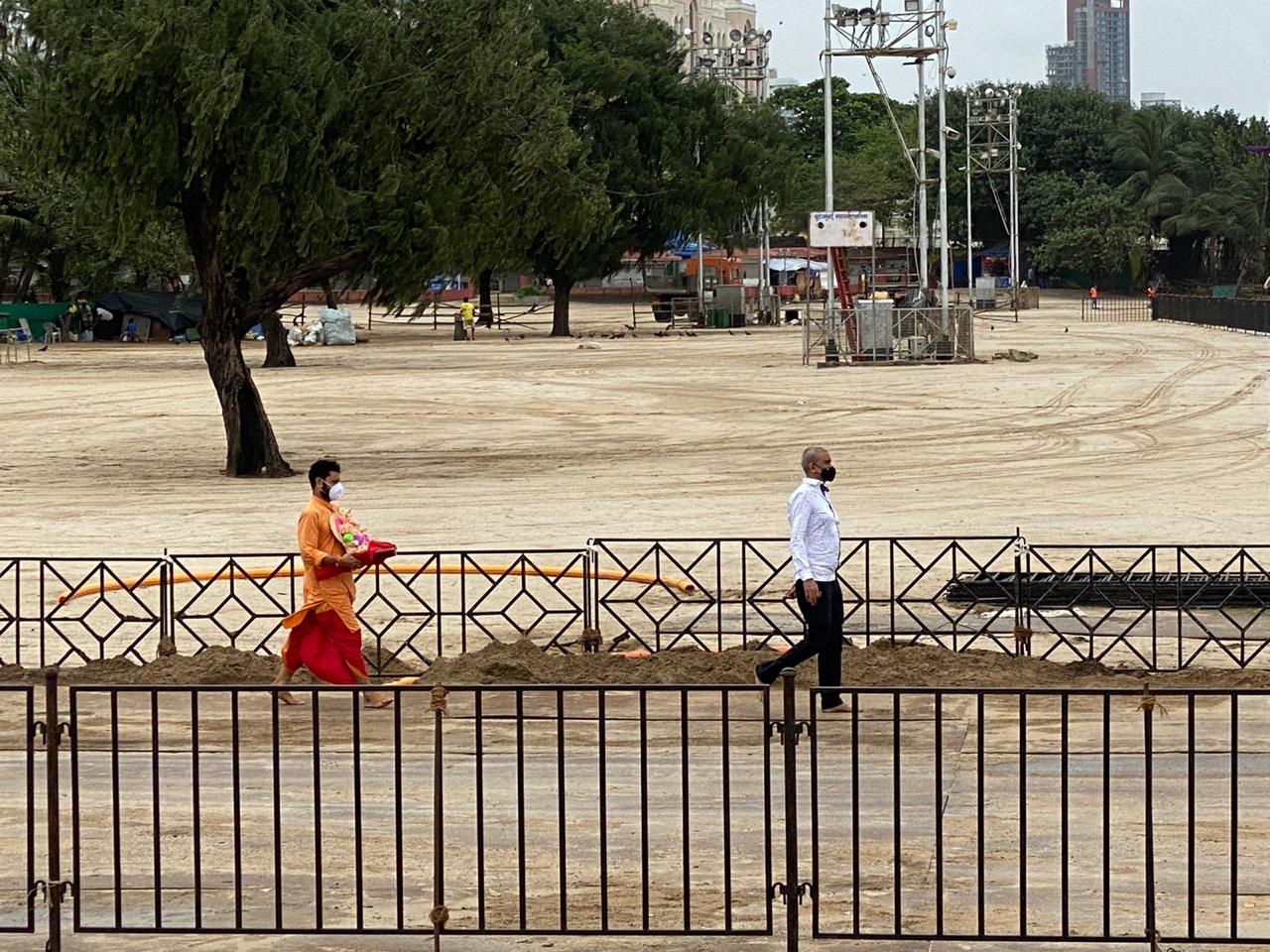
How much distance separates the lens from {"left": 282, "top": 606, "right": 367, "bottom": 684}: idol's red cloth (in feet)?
40.6

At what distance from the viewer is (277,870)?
289 inches

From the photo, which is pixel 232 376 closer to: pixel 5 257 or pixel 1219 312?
pixel 5 257

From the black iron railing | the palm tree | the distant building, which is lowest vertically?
the black iron railing

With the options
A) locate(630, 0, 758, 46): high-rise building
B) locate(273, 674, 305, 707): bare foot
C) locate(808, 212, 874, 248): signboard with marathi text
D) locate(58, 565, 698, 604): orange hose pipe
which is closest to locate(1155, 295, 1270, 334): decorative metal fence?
locate(808, 212, 874, 248): signboard with marathi text

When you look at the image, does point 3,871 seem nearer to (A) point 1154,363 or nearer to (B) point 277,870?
(B) point 277,870

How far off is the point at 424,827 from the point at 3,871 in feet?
5.88

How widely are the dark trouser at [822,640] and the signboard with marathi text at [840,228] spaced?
117 ft

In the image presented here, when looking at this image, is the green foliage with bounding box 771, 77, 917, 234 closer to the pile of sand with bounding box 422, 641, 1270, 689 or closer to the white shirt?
the pile of sand with bounding box 422, 641, 1270, 689

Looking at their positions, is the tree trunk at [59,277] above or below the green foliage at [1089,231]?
below

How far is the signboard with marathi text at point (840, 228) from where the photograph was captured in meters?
47.1

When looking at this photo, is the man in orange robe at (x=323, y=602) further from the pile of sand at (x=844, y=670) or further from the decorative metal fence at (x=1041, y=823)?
the decorative metal fence at (x=1041, y=823)

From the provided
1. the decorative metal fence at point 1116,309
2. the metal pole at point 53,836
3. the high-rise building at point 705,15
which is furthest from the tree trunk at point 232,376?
the high-rise building at point 705,15

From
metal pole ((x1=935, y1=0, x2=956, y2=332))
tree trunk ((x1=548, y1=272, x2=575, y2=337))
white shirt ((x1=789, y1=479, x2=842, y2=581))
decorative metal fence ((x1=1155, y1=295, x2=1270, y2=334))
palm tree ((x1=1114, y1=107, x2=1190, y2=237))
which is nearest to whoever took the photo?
white shirt ((x1=789, y1=479, x2=842, y2=581))

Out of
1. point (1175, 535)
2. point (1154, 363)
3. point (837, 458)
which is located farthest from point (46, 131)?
point (1154, 363)
